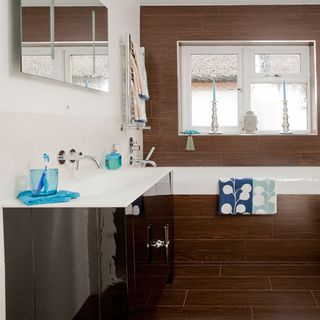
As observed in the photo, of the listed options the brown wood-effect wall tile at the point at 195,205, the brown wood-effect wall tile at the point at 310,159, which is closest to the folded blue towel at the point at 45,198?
the brown wood-effect wall tile at the point at 195,205

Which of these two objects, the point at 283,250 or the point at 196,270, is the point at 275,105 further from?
the point at 196,270

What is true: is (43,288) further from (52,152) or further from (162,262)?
(162,262)

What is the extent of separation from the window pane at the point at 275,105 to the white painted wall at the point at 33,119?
211 centimetres

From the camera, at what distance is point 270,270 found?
379 cm

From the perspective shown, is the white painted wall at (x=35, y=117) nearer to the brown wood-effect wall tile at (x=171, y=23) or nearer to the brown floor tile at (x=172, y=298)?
the brown floor tile at (x=172, y=298)

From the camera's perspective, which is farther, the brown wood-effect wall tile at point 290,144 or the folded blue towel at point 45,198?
the brown wood-effect wall tile at point 290,144

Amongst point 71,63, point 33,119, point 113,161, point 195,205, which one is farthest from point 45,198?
point 195,205

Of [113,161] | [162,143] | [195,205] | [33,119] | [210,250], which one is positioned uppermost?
[33,119]

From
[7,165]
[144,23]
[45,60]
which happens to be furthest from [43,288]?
[144,23]

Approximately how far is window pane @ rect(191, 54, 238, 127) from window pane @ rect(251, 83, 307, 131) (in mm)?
217

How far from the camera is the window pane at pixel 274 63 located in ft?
17.1

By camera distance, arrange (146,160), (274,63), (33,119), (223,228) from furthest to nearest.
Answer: (274,63), (146,160), (223,228), (33,119)

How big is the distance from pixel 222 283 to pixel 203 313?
586 mm

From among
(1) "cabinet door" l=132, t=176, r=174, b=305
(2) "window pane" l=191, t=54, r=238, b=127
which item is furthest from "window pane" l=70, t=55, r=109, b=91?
(2) "window pane" l=191, t=54, r=238, b=127
